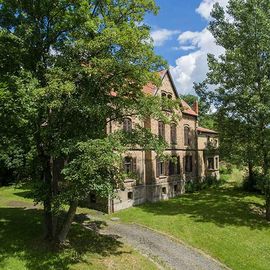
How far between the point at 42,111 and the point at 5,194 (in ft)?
68.2

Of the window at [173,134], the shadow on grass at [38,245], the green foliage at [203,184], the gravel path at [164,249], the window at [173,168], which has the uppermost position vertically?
the window at [173,134]

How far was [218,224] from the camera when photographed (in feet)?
90.4

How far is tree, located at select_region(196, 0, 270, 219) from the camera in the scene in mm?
27969

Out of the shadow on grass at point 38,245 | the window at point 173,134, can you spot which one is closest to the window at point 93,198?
the shadow on grass at point 38,245

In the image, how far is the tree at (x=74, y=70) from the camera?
17.4 m

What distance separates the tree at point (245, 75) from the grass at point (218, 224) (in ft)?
12.4

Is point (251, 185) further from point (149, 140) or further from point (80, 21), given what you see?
point (80, 21)

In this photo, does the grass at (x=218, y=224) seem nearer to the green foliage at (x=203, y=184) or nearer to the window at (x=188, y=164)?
the green foliage at (x=203, y=184)

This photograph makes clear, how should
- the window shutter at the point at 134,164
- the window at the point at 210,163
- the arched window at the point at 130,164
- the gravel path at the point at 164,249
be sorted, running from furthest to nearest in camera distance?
1. the window at the point at 210,163
2. the window shutter at the point at 134,164
3. the arched window at the point at 130,164
4. the gravel path at the point at 164,249

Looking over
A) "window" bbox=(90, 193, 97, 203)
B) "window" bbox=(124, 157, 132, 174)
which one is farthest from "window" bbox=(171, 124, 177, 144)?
Answer: "window" bbox=(90, 193, 97, 203)

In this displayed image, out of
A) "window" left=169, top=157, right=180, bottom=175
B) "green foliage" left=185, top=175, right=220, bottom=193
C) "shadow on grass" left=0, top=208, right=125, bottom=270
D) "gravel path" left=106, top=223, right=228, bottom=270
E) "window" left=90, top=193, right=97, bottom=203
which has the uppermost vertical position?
"window" left=169, top=157, right=180, bottom=175

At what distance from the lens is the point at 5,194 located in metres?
36.2

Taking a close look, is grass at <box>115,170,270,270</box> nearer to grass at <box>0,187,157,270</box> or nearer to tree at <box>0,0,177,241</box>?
grass at <box>0,187,157,270</box>

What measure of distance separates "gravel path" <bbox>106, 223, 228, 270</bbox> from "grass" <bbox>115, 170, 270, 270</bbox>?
92cm
